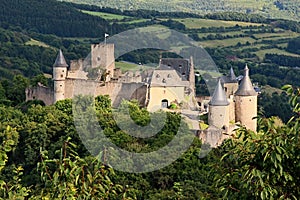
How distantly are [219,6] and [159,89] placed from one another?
403 feet

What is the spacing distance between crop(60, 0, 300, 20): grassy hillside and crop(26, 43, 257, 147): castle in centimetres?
9451

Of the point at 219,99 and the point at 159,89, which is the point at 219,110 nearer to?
the point at 219,99

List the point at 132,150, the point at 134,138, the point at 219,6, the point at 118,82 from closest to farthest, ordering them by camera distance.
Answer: the point at 132,150, the point at 134,138, the point at 118,82, the point at 219,6

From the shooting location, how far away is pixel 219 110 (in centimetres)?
2994

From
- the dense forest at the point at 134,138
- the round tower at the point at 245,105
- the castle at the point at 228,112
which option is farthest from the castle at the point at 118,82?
the round tower at the point at 245,105

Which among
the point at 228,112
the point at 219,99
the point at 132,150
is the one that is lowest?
the point at 132,150

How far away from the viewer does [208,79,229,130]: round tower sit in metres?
29.9

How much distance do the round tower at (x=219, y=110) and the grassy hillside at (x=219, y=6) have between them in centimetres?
9973

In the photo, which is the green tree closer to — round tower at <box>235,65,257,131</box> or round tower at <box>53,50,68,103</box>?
round tower at <box>235,65,257,131</box>

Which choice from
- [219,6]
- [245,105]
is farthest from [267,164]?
[219,6]

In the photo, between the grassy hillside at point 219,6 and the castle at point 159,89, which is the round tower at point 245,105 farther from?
the grassy hillside at point 219,6

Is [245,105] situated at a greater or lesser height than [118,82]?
lesser

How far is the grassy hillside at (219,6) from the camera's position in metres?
135

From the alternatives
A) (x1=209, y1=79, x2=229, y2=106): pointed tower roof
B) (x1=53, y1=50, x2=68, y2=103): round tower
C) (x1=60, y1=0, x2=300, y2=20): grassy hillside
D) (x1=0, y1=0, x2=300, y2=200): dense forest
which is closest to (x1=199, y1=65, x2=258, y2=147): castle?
(x1=209, y1=79, x2=229, y2=106): pointed tower roof
